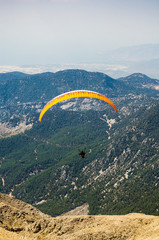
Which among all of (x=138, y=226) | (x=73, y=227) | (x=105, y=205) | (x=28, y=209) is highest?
(x=138, y=226)

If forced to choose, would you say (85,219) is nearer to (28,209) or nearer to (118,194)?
(28,209)

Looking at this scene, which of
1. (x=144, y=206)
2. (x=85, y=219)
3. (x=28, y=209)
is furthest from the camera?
(x=144, y=206)

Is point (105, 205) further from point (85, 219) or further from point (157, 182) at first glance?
point (85, 219)

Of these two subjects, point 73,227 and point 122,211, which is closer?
point 73,227

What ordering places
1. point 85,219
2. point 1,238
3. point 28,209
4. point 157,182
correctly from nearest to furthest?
point 1,238
point 85,219
point 28,209
point 157,182

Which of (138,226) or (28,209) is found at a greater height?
(138,226)

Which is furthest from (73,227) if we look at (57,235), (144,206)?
(144,206)

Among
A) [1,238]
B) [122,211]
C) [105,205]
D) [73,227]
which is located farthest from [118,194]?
[1,238]
